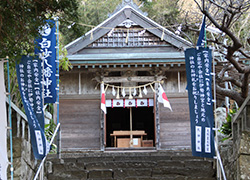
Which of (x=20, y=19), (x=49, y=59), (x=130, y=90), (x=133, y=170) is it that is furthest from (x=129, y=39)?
(x=20, y=19)

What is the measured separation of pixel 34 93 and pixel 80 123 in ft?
25.6

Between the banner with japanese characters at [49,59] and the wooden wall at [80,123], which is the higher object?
the banner with japanese characters at [49,59]

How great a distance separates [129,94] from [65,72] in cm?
284

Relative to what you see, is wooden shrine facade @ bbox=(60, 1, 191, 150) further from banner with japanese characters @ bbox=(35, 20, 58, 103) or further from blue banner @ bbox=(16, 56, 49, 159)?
blue banner @ bbox=(16, 56, 49, 159)

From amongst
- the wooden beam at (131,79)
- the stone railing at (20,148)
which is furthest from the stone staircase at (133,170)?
the wooden beam at (131,79)

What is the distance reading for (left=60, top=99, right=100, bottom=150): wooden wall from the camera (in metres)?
15.0

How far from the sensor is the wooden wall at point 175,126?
1502 cm

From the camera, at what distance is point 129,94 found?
599 inches

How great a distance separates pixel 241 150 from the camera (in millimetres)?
7020

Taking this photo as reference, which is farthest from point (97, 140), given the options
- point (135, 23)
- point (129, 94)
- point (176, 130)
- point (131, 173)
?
point (131, 173)

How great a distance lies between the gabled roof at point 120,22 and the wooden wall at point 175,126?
2495 mm

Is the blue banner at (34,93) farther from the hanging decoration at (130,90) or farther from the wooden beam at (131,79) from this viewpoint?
the wooden beam at (131,79)

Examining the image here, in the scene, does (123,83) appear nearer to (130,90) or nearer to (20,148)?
(130,90)

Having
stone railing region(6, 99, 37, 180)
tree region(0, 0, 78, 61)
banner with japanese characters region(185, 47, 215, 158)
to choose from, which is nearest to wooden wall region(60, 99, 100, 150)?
stone railing region(6, 99, 37, 180)
